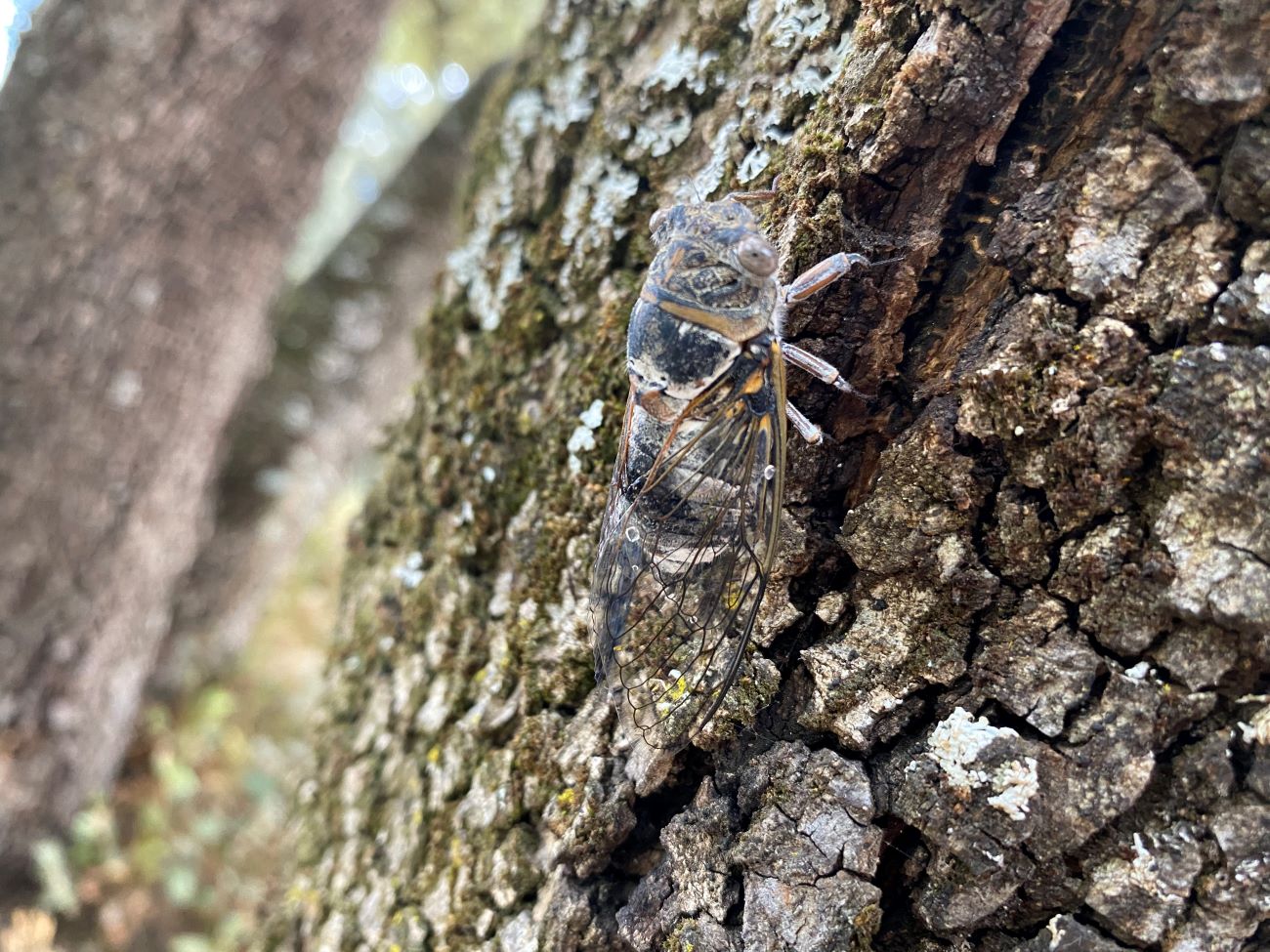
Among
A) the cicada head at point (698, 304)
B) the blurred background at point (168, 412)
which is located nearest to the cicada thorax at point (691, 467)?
the cicada head at point (698, 304)

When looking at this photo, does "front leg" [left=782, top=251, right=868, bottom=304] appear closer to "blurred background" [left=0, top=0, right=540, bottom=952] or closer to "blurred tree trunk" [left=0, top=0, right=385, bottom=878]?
"blurred background" [left=0, top=0, right=540, bottom=952]

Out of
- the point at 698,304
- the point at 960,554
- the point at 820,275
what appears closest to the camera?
the point at 960,554

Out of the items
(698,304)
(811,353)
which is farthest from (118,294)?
(811,353)

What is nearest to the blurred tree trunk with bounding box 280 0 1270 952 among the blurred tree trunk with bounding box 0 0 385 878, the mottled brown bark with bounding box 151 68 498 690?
the blurred tree trunk with bounding box 0 0 385 878

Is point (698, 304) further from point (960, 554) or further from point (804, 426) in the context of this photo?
point (960, 554)

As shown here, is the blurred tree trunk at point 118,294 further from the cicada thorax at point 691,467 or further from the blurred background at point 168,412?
the cicada thorax at point 691,467

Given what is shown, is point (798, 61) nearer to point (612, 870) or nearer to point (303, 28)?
point (612, 870)

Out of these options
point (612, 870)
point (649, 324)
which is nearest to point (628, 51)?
point (649, 324)
